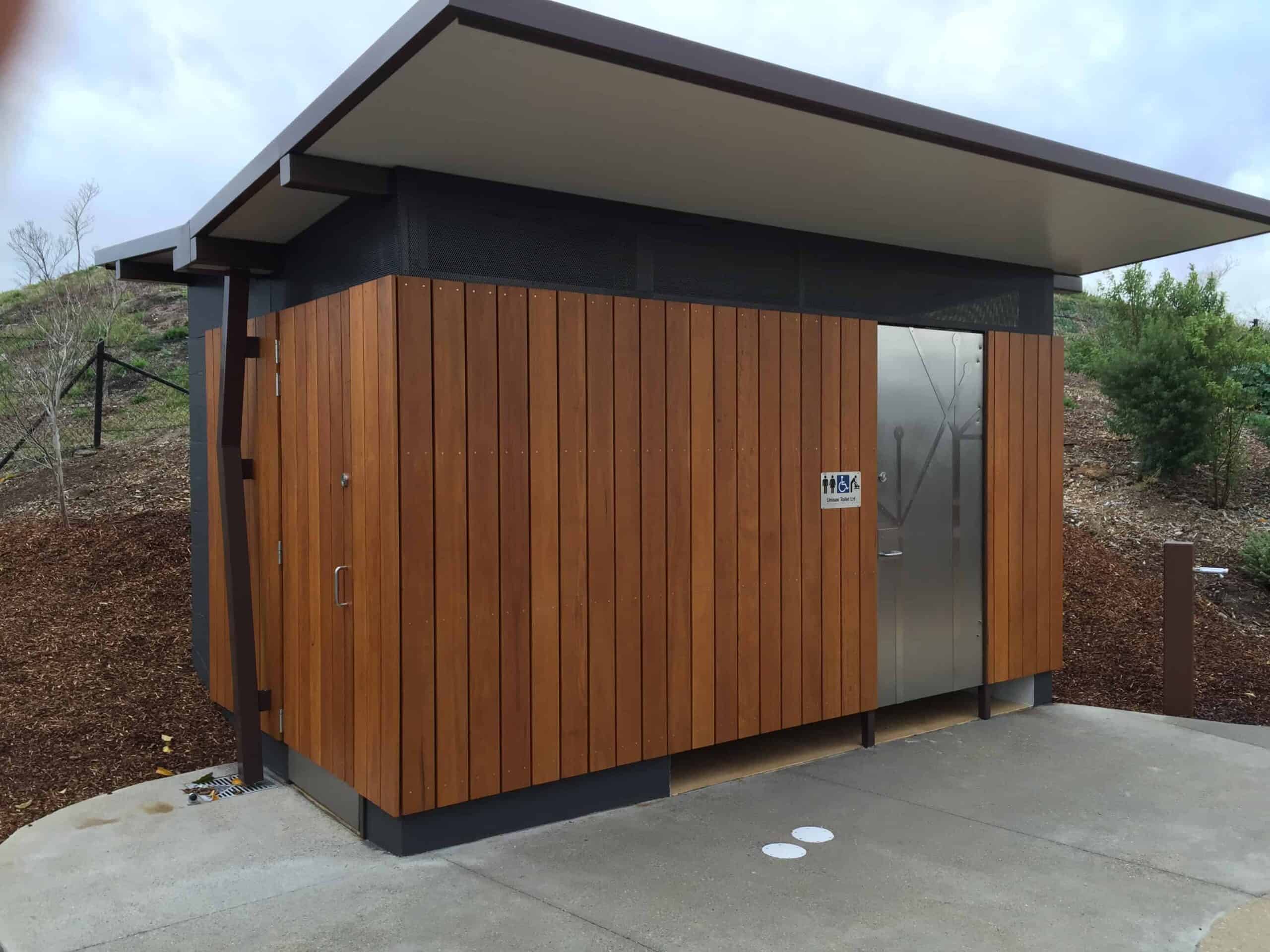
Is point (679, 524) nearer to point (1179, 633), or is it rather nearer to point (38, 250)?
point (1179, 633)

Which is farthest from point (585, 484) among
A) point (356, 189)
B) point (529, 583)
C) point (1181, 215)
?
point (1181, 215)

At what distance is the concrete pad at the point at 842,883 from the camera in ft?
10.8

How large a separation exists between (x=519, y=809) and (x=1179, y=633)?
4.37 m

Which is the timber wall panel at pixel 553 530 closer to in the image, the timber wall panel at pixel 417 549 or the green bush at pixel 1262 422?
the timber wall panel at pixel 417 549

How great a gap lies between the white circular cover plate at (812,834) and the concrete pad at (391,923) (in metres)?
1.16

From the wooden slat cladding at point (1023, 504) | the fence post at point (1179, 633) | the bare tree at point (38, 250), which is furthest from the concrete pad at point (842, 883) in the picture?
the bare tree at point (38, 250)

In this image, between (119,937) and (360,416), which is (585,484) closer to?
(360,416)

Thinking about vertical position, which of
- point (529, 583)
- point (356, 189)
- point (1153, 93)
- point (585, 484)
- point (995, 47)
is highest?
point (995, 47)

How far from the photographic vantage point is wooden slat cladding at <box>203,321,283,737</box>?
16.4ft

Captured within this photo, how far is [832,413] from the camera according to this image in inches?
207

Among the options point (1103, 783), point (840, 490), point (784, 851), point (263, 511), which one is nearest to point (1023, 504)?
point (840, 490)

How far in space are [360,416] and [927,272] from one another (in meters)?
3.40

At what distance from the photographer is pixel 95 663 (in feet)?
21.7

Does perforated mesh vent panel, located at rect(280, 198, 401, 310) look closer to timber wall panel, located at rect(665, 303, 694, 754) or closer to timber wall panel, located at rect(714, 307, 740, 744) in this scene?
timber wall panel, located at rect(665, 303, 694, 754)
